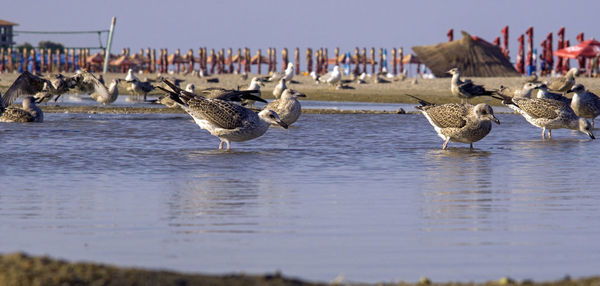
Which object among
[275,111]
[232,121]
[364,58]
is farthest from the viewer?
[364,58]

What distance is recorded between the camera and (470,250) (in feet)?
16.6

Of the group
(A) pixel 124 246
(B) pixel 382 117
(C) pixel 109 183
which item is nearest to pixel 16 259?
(A) pixel 124 246

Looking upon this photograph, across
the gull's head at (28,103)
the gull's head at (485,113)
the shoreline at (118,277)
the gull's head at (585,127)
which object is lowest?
the shoreline at (118,277)

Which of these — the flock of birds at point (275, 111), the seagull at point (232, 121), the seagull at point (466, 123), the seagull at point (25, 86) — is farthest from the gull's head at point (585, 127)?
the seagull at point (25, 86)

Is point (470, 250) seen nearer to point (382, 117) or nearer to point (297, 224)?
point (297, 224)

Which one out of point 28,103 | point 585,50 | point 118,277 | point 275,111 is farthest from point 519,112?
point 585,50

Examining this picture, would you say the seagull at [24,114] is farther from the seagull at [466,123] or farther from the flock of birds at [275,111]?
the seagull at [466,123]

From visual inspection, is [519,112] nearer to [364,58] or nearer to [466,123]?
[466,123]

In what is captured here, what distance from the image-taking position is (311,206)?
22.3ft

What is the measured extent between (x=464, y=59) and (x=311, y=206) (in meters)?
45.0

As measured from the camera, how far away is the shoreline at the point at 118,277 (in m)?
3.81

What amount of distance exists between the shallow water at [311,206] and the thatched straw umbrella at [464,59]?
3773 cm

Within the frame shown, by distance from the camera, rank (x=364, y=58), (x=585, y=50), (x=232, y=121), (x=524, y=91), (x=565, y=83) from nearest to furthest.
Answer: (x=232, y=121), (x=524, y=91), (x=565, y=83), (x=585, y=50), (x=364, y=58)

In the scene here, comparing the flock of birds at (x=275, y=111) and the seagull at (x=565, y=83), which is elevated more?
the seagull at (x=565, y=83)
